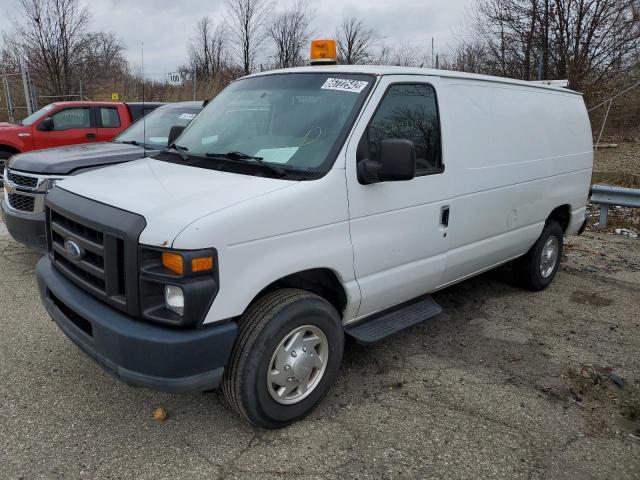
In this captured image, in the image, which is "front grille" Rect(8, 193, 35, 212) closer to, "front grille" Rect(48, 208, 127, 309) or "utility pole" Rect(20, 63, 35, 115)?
"front grille" Rect(48, 208, 127, 309)

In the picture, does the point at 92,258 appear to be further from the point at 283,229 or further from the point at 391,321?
the point at 391,321

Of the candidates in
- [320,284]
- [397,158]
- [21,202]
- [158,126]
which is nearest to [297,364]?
[320,284]

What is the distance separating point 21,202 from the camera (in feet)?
17.7

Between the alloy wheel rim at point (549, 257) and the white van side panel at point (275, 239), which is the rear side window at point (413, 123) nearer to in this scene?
the white van side panel at point (275, 239)

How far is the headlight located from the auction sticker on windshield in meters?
1.72

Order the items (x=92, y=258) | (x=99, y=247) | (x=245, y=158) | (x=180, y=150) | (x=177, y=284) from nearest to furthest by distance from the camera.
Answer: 1. (x=177, y=284)
2. (x=99, y=247)
3. (x=92, y=258)
4. (x=245, y=158)
5. (x=180, y=150)

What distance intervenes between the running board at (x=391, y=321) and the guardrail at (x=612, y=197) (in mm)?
5081

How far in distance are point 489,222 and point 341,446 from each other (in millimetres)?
2316

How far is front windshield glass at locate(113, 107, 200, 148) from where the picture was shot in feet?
22.4

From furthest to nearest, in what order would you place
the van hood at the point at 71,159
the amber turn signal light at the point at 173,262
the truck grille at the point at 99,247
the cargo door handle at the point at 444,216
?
1. the van hood at the point at 71,159
2. the cargo door handle at the point at 444,216
3. the truck grille at the point at 99,247
4. the amber turn signal light at the point at 173,262

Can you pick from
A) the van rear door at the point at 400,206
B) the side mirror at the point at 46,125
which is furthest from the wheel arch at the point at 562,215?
the side mirror at the point at 46,125

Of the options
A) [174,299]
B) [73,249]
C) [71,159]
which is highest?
[71,159]

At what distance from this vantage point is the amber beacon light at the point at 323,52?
4.20 m

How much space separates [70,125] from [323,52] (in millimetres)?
8119
